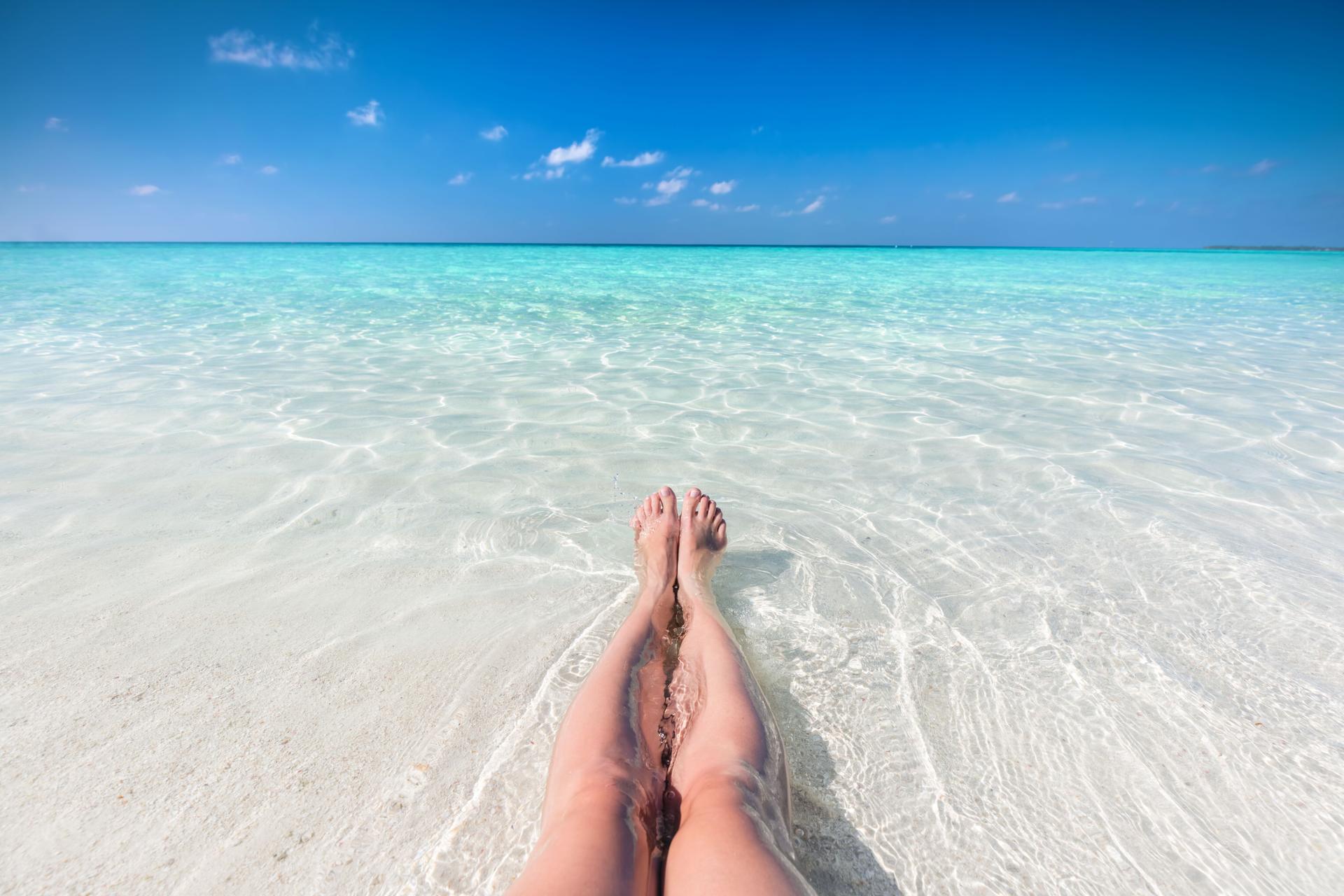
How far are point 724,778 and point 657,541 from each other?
115cm

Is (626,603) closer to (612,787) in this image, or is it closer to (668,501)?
(668,501)

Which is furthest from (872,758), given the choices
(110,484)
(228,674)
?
(110,484)

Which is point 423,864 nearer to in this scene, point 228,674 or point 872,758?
point 228,674

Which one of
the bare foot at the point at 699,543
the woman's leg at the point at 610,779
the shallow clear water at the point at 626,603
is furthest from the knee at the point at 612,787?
the bare foot at the point at 699,543

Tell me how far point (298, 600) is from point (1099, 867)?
2.29 metres

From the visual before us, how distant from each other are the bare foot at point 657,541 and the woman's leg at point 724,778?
0.20 meters

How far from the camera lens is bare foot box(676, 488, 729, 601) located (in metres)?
2.05

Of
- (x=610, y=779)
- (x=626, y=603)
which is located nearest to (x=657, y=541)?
(x=626, y=603)

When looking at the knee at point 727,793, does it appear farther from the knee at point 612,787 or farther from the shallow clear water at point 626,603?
the shallow clear water at point 626,603

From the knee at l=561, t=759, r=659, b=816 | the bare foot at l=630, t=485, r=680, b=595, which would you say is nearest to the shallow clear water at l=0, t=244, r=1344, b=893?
the bare foot at l=630, t=485, r=680, b=595

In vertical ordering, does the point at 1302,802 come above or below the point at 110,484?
below

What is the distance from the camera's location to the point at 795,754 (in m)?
1.49

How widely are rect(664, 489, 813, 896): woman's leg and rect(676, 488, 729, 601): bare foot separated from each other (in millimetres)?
119

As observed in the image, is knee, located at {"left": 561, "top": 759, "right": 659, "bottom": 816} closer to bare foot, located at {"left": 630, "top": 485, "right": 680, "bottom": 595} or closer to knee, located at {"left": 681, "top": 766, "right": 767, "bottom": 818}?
knee, located at {"left": 681, "top": 766, "right": 767, "bottom": 818}
